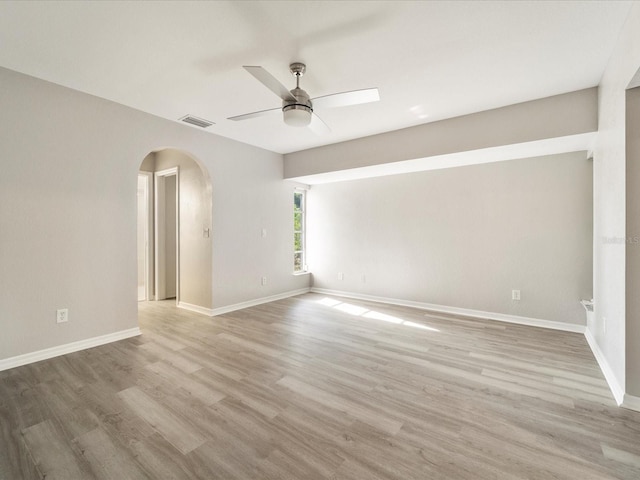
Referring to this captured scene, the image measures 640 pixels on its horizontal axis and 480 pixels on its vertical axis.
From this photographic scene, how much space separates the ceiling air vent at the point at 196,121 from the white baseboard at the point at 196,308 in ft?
8.35

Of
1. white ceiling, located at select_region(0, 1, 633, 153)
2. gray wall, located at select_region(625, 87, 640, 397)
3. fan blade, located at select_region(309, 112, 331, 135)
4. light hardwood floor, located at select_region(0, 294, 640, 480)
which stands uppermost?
white ceiling, located at select_region(0, 1, 633, 153)

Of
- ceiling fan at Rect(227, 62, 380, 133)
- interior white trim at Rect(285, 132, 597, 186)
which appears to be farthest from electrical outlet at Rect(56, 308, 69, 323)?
interior white trim at Rect(285, 132, 597, 186)

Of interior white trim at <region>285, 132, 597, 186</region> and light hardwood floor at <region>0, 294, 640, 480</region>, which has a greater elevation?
interior white trim at <region>285, 132, 597, 186</region>

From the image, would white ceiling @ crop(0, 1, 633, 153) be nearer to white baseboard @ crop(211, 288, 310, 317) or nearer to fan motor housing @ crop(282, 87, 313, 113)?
fan motor housing @ crop(282, 87, 313, 113)

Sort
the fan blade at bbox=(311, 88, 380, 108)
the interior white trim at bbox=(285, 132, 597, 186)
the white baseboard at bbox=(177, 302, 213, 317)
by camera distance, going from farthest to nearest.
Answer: the white baseboard at bbox=(177, 302, 213, 317)
the interior white trim at bbox=(285, 132, 597, 186)
the fan blade at bbox=(311, 88, 380, 108)

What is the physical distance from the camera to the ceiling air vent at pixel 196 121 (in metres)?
3.67

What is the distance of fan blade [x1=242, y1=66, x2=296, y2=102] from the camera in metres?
1.95

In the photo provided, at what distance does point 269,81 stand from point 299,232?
163 inches

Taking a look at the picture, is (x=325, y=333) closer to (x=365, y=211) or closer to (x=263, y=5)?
(x=365, y=211)

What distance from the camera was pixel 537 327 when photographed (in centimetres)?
376

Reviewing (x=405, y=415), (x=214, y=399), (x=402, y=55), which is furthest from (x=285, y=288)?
(x=402, y=55)

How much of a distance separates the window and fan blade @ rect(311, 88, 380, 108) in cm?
366

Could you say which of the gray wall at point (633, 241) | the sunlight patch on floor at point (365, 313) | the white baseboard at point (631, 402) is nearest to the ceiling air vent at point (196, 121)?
the sunlight patch on floor at point (365, 313)

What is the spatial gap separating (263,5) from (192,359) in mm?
2891
